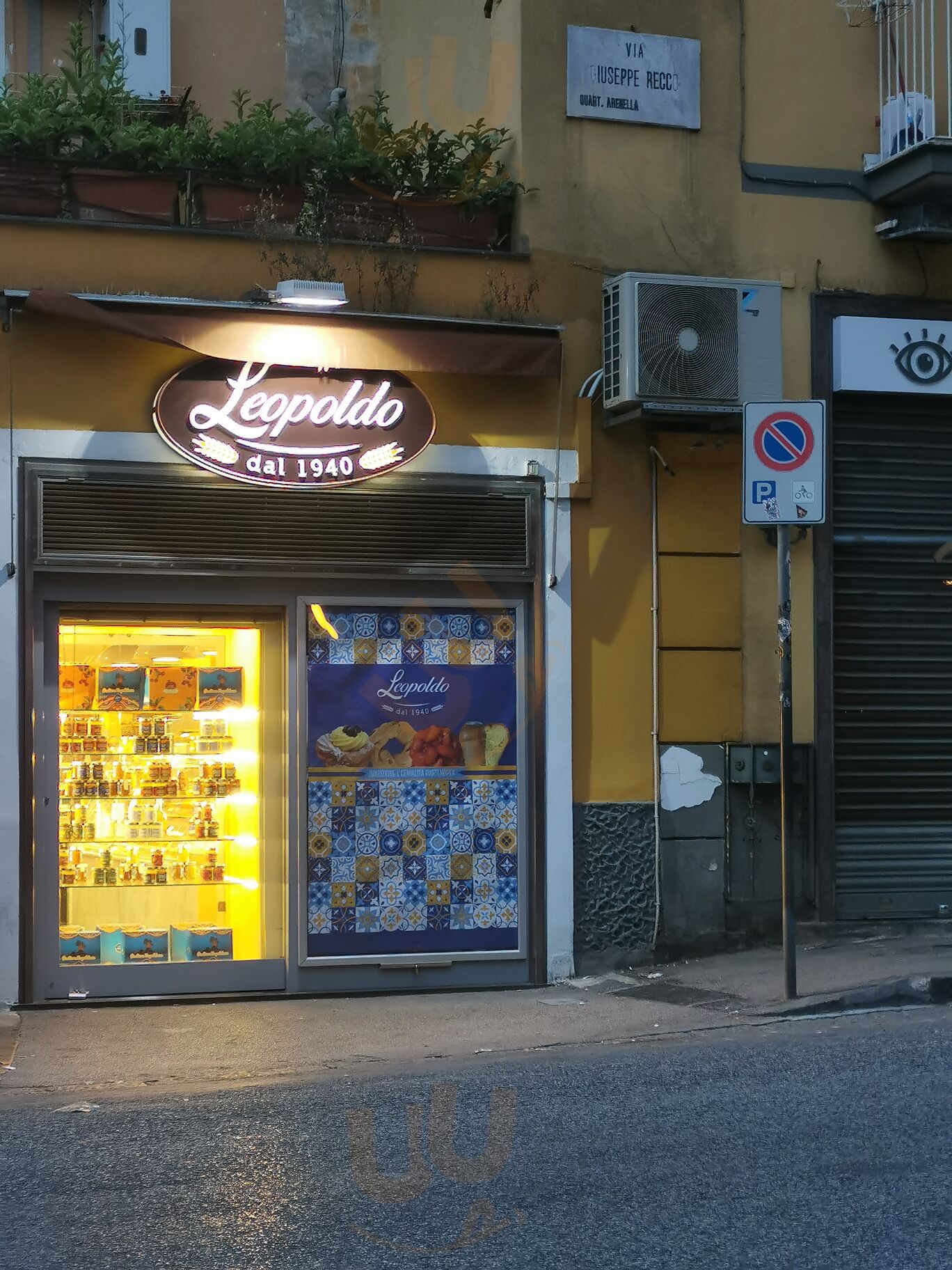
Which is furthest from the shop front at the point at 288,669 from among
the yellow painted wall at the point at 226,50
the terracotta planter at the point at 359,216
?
the yellow painted wall at the point at 226,50

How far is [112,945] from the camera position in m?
9.34

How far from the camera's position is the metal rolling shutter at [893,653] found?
10.4 meters

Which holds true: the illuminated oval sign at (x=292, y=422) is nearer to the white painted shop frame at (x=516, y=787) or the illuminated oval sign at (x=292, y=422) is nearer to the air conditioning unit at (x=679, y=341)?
the white painted shop frame at (x=516, y=787)

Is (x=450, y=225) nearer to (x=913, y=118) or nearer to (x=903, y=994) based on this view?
(x=913, y=118)

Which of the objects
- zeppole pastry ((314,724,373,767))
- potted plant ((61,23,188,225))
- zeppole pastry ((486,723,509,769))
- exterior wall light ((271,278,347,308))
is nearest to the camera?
exterior wall light ((271,278,347,308))

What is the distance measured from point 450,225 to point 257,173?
1.22 metres

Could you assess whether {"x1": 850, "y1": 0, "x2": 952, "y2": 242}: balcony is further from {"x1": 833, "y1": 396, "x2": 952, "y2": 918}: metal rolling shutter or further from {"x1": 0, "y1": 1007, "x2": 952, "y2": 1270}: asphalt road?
{"x1": 0, "y1": 1007, "x2": 952, "y2": 1270}: asphalt road

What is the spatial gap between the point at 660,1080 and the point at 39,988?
3.90m

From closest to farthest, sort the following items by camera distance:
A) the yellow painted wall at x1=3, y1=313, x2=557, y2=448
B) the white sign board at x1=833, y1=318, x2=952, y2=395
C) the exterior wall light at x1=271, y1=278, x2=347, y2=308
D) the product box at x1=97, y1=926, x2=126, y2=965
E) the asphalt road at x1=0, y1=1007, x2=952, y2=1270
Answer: the asphalt road at x1=0, y1=1007, x2=952, y2=1270, the exterior wall light at x1=271, y1=278, x2=347, y2=308, the yellow painted wall at x1=3, y1=313, x2=557, y2=448, the product box at x1=97, y1=926, x2=126, y2=965, the white sign board at x1=833, y1=318, x2=952, y2=395

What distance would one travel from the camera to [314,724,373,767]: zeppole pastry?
951cm

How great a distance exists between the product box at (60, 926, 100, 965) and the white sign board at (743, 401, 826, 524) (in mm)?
4500

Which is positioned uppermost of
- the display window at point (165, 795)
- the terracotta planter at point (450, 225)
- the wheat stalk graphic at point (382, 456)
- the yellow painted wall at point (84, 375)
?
the terracotta planter at point (450, 225)

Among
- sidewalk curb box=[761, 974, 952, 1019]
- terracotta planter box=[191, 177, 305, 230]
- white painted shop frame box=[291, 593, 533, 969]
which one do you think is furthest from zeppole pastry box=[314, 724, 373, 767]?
terracotta planter box=[191, 177, 305, 230]

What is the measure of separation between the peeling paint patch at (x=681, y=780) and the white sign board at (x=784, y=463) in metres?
1.90
